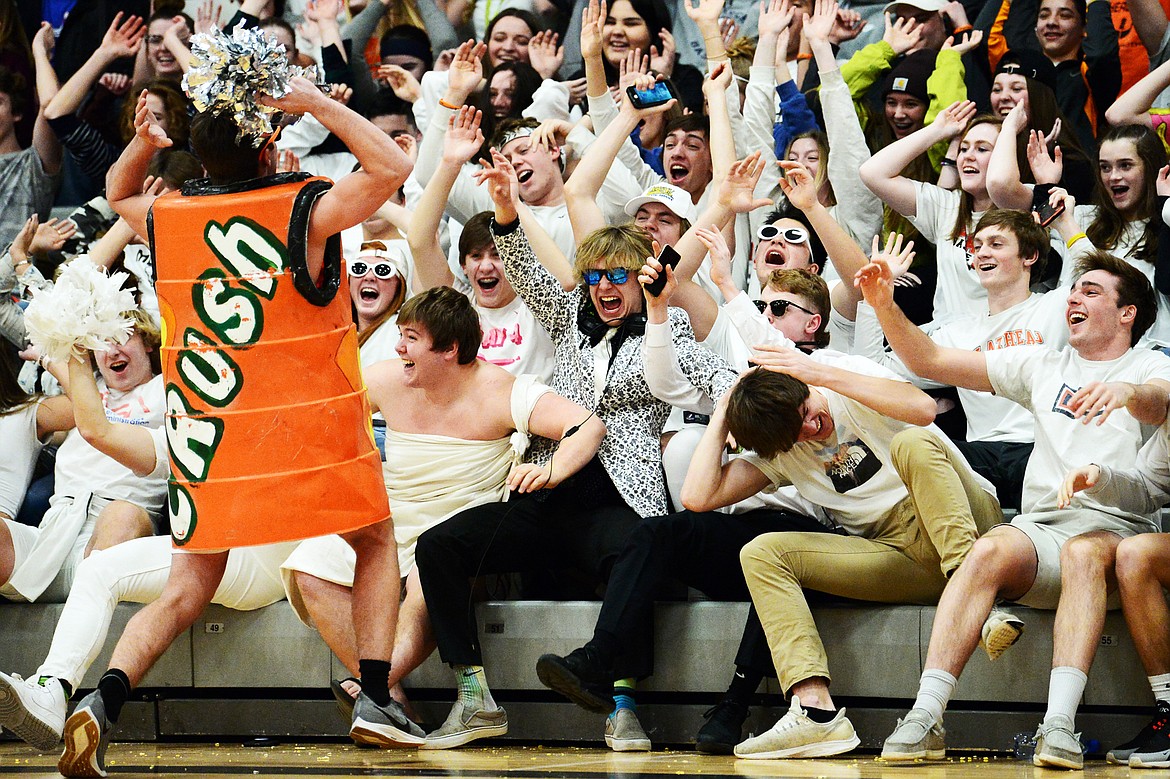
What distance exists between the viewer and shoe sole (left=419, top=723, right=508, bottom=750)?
4316 millimetres

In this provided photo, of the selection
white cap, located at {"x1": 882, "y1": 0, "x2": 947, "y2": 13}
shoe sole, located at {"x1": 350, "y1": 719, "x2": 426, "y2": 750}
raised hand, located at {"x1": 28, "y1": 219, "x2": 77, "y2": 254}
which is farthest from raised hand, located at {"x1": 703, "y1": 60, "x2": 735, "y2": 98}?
raised hand, located at {"x1": 28, "y1": 219, "x2": 77, "y2": 254}

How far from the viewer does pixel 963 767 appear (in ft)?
12.6

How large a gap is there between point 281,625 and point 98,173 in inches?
141

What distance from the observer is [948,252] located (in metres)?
5.67

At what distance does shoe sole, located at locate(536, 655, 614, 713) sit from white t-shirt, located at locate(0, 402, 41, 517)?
248 centimetres

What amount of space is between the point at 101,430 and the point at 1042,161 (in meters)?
3.72

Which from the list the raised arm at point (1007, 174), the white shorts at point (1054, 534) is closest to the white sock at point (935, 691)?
the white shorts at point (1054, 534)

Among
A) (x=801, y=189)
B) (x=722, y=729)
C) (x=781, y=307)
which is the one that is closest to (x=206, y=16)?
(x=801, y=189)

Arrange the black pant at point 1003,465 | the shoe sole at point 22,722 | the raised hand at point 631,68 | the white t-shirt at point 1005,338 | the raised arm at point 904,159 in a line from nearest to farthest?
the shoe sole at point 22,722 < the black pant at point 1003,465 < the white t-shirt at point 1005,338 < the raised arm at point 904,159 < the raised hand at point 631,68

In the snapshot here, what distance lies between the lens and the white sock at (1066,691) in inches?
152

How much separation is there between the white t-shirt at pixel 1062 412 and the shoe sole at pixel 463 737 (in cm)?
178

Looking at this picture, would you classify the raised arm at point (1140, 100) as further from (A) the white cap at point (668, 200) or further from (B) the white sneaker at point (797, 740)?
(B) the white sneaker at point (797, 740)

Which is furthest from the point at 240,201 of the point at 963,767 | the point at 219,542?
the point at 963,767

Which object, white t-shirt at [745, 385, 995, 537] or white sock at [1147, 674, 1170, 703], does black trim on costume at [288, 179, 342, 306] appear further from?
white sock at [1147, 674, 1170, 703]
